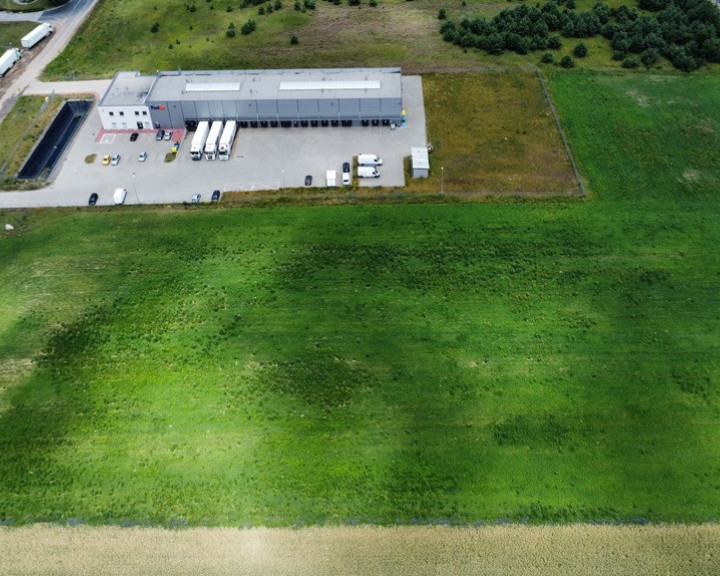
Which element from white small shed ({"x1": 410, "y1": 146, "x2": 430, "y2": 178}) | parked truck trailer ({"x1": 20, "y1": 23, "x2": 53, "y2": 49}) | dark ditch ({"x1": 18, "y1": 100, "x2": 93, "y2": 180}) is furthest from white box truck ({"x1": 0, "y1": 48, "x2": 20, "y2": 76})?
white small shed ({"x1": 410, "y1": 146, "x2": 430, "y2": 178})

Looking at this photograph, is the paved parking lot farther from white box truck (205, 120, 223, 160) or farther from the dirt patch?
the dirt patch

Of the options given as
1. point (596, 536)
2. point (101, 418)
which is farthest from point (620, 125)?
point (101, 418)

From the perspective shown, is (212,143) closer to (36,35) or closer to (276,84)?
(276,84)

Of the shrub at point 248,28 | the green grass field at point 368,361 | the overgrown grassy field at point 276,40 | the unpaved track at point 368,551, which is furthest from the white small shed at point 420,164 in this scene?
the shrub at point 248,28

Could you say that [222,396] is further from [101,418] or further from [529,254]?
[529,254]

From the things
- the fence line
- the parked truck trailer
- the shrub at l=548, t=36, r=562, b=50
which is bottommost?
the fence line

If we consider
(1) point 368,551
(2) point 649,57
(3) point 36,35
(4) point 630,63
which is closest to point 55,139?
(3) point 36,35

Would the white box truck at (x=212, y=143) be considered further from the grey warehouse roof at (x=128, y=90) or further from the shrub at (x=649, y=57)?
the shrub at (x=649, y=57)
